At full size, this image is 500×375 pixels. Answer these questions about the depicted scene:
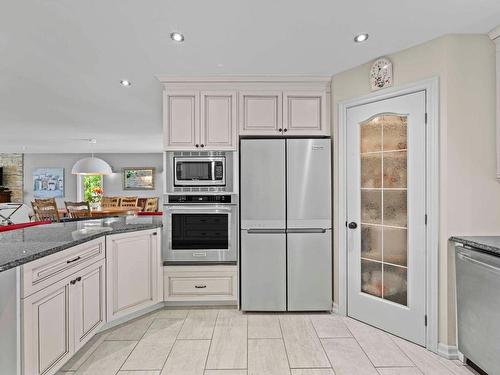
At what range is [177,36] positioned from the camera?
2.27 m

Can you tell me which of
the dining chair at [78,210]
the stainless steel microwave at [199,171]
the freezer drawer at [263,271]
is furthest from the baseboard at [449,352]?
the dining chair at [78,210]

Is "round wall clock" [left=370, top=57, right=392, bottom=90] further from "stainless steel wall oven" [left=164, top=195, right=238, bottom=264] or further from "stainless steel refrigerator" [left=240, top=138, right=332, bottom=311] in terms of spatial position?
"stainless steel wall oven" [left=164, top=195, right=238, bottom=264]

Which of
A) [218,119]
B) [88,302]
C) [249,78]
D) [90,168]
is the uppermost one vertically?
[249,78]

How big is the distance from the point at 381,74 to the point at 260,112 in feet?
3.73

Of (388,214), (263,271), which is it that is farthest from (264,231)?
(388,214)

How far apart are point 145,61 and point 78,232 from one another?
1582mm

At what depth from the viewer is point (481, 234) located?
2.25 meters

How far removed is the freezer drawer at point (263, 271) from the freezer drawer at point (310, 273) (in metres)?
0.09

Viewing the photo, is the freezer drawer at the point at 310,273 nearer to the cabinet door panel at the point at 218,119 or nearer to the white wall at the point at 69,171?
the cabinet door panel at the point at 218,119

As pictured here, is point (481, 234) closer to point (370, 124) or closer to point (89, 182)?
point (370, 124)

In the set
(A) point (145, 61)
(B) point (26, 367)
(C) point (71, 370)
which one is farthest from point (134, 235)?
(A) point (145, 61)

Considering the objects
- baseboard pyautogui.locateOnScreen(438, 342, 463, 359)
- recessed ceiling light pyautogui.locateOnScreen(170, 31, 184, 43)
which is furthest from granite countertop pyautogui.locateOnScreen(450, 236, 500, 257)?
recessed ceiling light pyautogui.locateOnScreen(170, 31, 184, 43)

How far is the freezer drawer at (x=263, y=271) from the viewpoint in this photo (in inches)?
117

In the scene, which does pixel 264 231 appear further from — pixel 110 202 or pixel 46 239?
pixel 110 202
